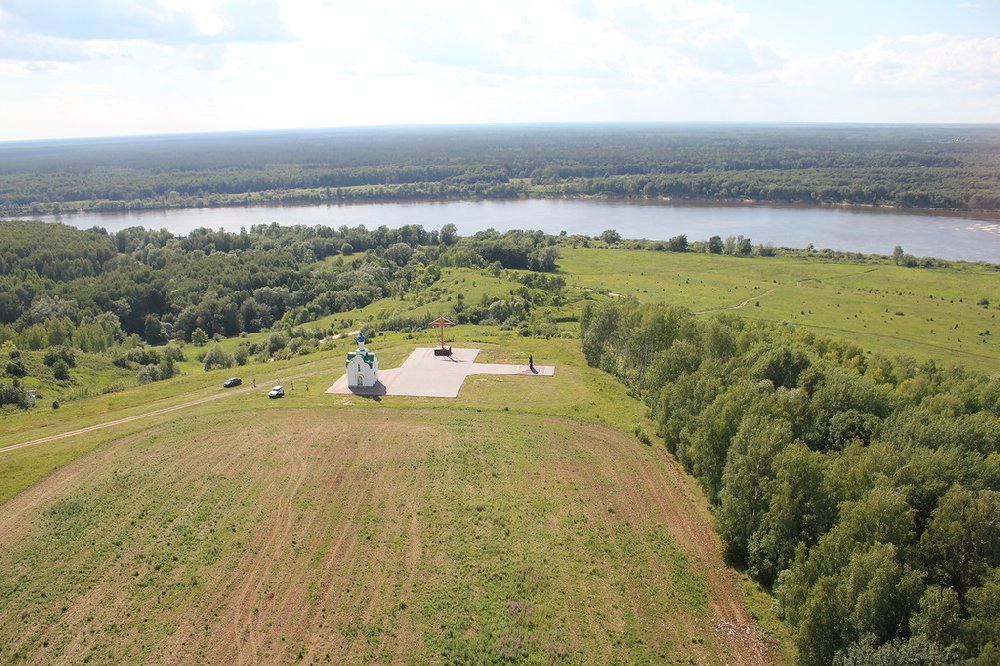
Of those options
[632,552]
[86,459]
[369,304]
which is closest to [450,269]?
[369,304]

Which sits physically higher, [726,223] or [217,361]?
[726,223]

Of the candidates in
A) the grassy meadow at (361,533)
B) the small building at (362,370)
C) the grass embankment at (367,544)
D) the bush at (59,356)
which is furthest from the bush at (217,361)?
the small building at (362,370)

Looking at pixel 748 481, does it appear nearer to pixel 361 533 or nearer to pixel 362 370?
pixel 361 533

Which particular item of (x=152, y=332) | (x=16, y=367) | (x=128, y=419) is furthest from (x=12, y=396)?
(x=152, y=332)

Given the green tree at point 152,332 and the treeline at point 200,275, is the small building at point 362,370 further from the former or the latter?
the green tree at point 152,332

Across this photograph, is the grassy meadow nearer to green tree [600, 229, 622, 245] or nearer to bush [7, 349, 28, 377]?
bush [7, 349, 28, 377]
